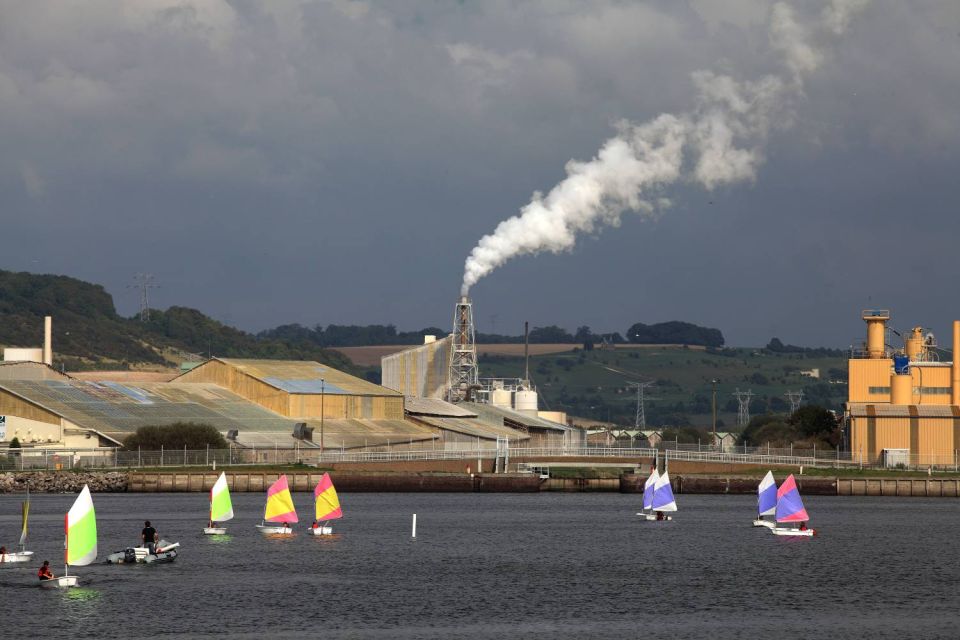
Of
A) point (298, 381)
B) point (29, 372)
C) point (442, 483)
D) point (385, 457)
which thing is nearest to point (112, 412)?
point (29, 372)

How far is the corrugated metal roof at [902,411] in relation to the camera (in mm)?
166375

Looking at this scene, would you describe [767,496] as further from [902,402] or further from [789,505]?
[902,402]

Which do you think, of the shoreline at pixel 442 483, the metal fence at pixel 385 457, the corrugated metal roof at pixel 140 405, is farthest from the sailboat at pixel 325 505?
the corrugated metal roof at pixel 140 405

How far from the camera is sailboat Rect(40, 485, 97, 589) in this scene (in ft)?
254

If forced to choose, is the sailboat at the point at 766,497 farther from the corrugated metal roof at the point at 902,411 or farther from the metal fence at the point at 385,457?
the corrugated metal roof at the point at 902,411

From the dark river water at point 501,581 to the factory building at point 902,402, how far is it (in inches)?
1400

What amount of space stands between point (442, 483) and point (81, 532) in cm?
8488

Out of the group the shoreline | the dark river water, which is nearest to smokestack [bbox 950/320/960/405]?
the shoreline

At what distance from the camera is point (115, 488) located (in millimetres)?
147750

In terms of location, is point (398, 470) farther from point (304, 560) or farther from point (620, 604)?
point (620, 604)

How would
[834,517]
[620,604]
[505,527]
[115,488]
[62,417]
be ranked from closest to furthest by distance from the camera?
[620,604], [505,527], [834,517], [115,488], [62,417]

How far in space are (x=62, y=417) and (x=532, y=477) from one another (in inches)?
1766

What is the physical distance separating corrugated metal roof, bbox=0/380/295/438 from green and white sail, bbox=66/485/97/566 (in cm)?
7981

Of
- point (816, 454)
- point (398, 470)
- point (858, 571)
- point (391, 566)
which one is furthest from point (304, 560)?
point (816, 454)
